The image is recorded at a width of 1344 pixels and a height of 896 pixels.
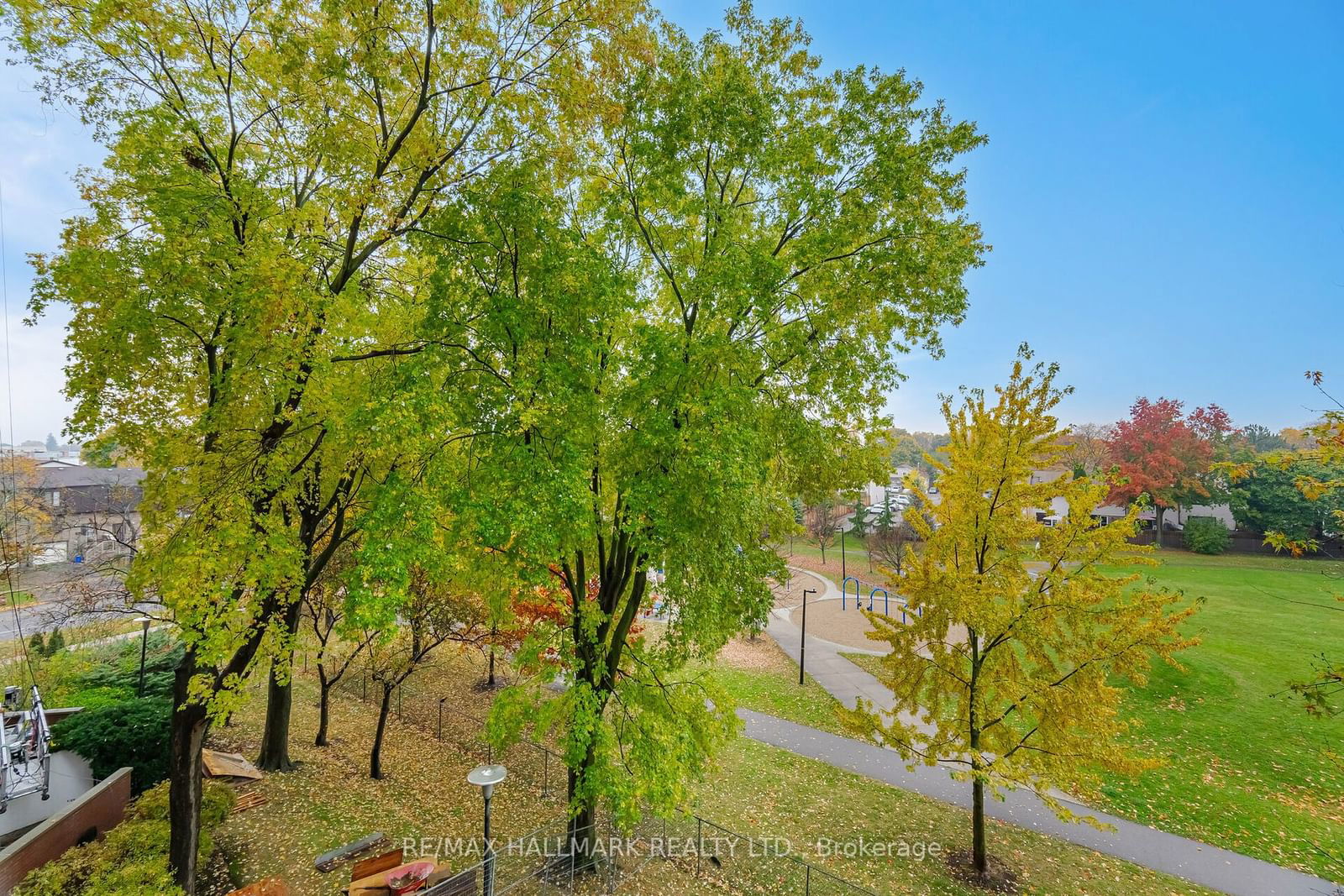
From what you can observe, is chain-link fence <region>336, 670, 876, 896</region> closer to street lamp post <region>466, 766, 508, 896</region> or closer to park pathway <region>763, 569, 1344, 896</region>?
street lamp post <region>466, 766, 508, 896</region>

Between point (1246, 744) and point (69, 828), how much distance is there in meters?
25.8

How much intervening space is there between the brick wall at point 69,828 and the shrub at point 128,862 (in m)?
0.27

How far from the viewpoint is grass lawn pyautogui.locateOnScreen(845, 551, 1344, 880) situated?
36.0 ft

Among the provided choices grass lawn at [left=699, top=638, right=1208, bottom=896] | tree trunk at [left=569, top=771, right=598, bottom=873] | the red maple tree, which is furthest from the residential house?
the red maple tree

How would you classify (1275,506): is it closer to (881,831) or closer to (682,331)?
(881,831)

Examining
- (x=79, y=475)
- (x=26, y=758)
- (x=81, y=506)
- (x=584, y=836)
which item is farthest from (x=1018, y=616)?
(x=79, y=475)

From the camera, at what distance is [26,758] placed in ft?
28.3

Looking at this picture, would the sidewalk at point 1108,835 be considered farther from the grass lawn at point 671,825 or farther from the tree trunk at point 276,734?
the tree trunk at point 276,734

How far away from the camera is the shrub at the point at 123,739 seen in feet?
32.6

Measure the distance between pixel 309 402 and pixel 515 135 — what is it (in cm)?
493

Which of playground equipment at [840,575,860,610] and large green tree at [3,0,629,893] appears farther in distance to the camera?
playground equipment at [840,575,860,610]

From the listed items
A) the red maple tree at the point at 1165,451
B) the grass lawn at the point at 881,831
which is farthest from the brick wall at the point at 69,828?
the red maple tree at the point at 1165,451

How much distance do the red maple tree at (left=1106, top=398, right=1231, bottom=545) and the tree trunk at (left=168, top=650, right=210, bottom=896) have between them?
43.3m

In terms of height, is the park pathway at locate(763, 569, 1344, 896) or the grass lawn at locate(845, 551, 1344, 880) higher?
the grass lawn at locate(845, 551, 1344, 880)
